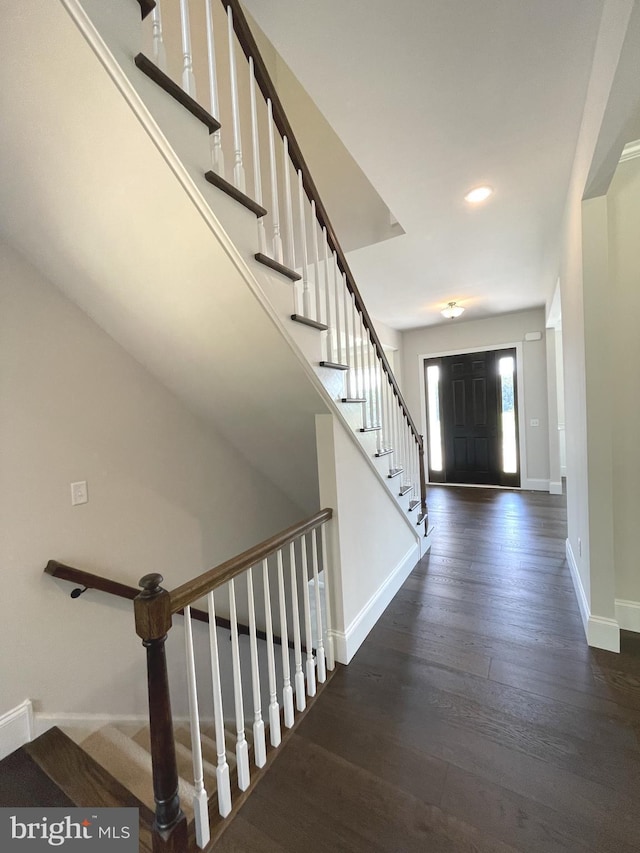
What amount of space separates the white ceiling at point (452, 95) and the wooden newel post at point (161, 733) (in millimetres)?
2104

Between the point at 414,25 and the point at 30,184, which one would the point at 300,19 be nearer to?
the point at 414,25

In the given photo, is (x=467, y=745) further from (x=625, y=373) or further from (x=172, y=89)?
(x=172, y=89)

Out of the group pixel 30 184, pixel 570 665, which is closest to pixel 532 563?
pixel 570 665

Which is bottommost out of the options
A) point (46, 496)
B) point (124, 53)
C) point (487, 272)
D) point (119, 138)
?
point (46, 496)

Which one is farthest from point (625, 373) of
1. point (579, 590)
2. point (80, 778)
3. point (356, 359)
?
point (80, 778)

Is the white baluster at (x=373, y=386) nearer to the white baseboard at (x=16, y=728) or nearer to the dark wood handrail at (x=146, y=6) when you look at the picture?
the dark wood handrail at (x=146, y=6)

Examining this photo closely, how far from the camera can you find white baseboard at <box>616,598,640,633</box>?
203 cm

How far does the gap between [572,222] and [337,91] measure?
159 cm

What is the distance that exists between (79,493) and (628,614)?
3.13 meters

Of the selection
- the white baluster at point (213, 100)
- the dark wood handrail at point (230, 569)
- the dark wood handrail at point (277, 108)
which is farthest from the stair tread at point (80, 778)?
the dark wood handrail at point (277, 108)

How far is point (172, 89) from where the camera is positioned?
3.21ft

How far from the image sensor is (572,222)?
6.97 feet

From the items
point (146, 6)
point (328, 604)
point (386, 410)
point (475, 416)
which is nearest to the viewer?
point (146, 6)

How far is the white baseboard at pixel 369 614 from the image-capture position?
1.94 metres
